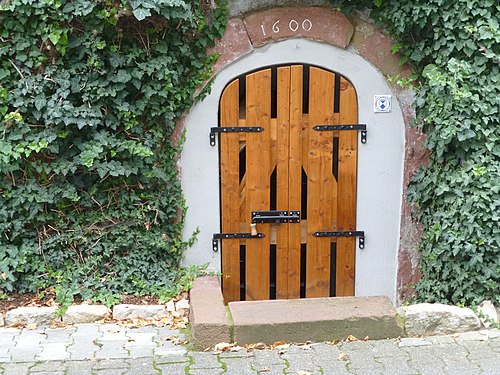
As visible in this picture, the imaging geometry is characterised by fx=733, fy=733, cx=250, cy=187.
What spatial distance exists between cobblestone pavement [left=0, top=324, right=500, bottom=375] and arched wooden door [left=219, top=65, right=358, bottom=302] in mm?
1330

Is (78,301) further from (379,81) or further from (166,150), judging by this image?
(379,81)

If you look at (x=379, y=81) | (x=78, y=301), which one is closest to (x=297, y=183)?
(x=379, y=81)

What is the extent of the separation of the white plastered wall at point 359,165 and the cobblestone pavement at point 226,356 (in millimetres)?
1285

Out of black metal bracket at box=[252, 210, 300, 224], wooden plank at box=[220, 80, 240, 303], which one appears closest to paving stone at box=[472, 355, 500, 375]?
black metal bracket at box=[252, 210, 300, 224]

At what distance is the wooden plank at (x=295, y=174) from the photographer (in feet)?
20.4

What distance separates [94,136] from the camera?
5.78 m

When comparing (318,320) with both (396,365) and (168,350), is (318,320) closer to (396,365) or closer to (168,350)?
(396,365)

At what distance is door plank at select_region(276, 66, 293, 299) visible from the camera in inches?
244

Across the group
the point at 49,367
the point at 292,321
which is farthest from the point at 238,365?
the point at 49,367

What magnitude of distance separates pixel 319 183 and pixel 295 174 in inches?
8.9

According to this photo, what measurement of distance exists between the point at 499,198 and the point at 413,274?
131cm

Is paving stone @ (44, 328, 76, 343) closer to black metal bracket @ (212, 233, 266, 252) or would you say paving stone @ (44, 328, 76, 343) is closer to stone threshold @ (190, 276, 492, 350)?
stone threshold @ (190, 276, 492, 350)

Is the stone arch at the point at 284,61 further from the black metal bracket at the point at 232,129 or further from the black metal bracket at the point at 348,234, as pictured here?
the black metal bracket at the point at 348,234

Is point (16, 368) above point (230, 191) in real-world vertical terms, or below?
below
